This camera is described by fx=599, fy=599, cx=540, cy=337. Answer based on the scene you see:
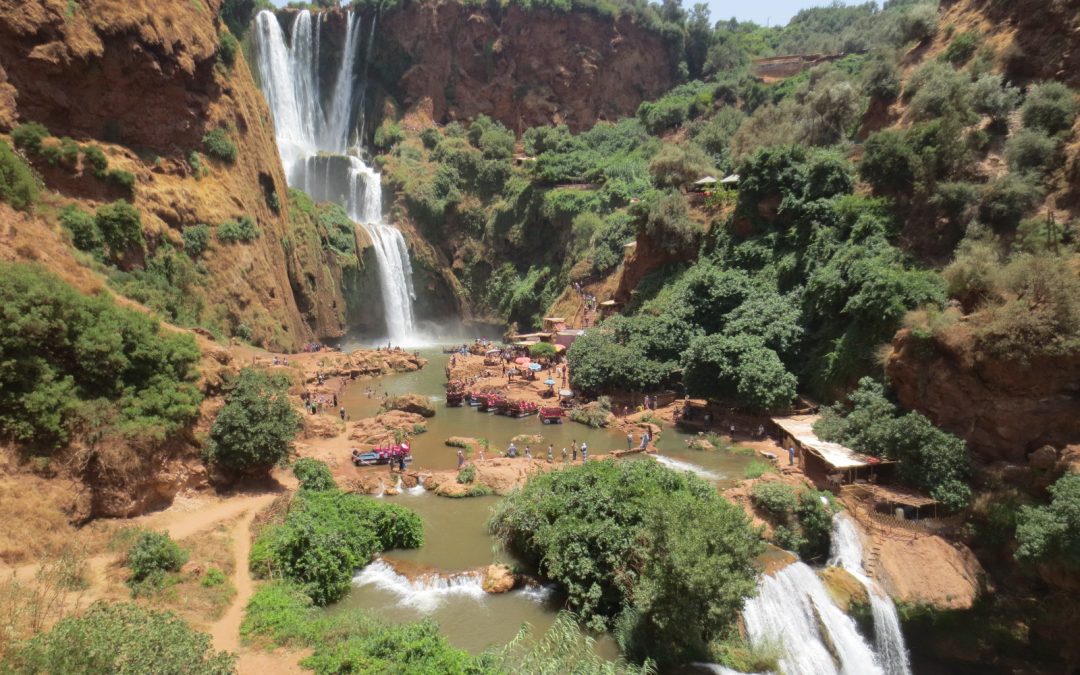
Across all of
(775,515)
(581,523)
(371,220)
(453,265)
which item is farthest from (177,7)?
(775,515)

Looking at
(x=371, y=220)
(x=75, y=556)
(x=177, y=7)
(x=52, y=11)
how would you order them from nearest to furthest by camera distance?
1. (x=75, y=556)
2. (x=52, y=11)
3. (x=177, y=7)
4. (x=371, y=220)

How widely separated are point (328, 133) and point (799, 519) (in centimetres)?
6685

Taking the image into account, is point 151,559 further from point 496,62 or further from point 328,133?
point 496,62

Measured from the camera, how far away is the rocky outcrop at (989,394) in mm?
17500

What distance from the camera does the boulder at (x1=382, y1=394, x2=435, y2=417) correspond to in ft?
99.0

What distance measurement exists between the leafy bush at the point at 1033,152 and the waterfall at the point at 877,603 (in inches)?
665

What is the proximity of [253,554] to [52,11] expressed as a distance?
27379 millimetres

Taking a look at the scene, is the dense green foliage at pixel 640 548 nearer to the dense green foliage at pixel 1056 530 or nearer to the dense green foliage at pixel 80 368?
the dense green foliage at pixel 1056 530

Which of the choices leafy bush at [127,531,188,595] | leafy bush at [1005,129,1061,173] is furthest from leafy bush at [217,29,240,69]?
leafy bush at [1005,129,1061,173]

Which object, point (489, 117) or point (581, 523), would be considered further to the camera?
point (489, 117)

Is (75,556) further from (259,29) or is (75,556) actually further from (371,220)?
(259,29)

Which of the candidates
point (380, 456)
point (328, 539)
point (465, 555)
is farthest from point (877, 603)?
point (380, 456)

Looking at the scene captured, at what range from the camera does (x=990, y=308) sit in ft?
→ 62.5

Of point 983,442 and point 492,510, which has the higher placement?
point 983,442
